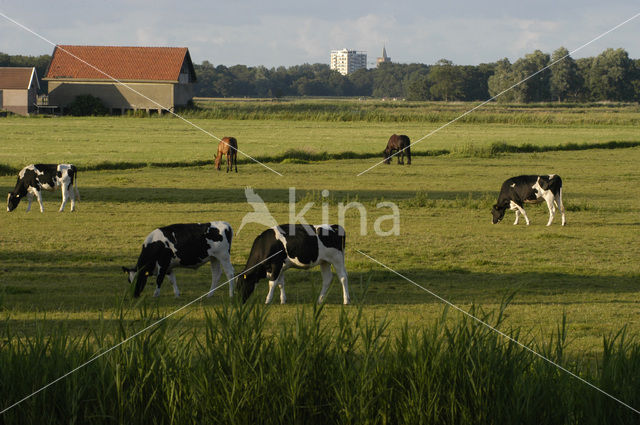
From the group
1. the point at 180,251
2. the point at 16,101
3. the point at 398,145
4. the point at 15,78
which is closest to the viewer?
the point at 180,251

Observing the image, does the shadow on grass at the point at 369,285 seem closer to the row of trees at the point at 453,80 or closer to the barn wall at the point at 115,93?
the row of trees at the point at 453,80

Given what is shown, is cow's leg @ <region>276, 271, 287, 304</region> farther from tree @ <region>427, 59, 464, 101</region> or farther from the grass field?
tree @ <region>427, 59, 464, 101</region>

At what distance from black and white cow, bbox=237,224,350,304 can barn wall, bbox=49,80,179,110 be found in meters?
68.4

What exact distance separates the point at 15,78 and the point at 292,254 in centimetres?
8155

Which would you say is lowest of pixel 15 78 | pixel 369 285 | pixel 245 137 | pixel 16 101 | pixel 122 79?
pixel 369 285

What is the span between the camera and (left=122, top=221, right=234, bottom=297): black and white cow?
11.6 metres

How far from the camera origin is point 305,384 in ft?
21.2

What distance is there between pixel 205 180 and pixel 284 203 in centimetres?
672

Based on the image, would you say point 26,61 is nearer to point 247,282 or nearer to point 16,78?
point 16,78

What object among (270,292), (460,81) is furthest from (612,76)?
(270,292)

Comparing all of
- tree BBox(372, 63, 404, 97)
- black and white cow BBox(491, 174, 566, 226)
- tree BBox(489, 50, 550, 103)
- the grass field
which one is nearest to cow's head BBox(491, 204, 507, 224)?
black and white cow BBox(491, 174, 566, 226)

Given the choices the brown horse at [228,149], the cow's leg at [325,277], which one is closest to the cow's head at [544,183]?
the cow's leg at [325,277]

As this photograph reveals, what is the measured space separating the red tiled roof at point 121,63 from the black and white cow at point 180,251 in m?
68.6

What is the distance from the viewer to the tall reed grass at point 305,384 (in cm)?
627
